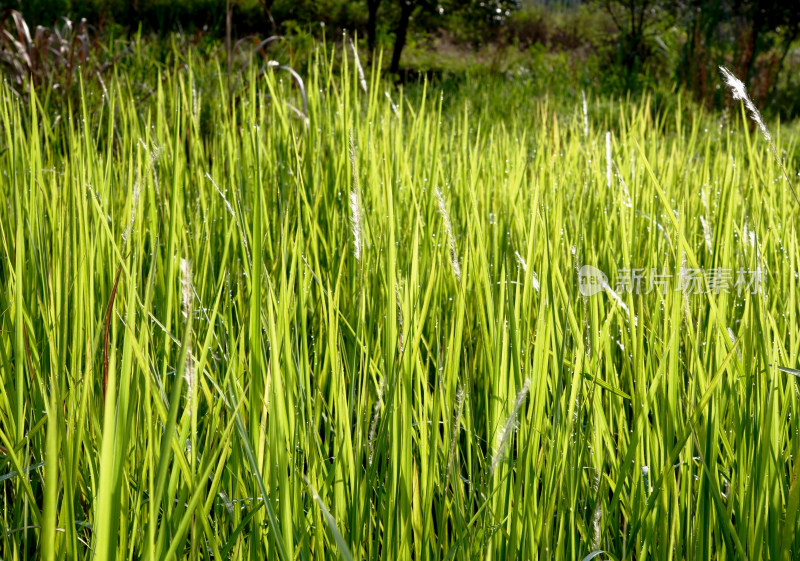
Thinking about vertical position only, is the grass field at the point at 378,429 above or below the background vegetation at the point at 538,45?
below

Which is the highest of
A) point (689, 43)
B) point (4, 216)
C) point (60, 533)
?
point (689, 43)

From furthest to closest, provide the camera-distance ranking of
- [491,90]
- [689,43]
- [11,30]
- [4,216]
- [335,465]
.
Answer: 1. [689,43]
2. [491,90]
3. [11,30]
4. [4,216]
5. [335,465]

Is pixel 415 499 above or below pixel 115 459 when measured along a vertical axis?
below

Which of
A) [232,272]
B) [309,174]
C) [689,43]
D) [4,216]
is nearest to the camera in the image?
[232,272]

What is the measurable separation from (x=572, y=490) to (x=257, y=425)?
341 millimetres

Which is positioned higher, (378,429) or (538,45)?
(538,45)

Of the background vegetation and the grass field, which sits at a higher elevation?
the background vegetation

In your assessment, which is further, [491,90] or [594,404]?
[491,90]

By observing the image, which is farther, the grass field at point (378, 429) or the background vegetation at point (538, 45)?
the background vegetation at point (538, 45)

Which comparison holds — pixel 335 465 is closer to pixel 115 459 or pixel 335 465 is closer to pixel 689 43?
pixel 115 459

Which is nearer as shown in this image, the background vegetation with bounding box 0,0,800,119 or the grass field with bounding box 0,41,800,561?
the grass field with bounding box 0,41,800,561

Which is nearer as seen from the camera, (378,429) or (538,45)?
(378,429)

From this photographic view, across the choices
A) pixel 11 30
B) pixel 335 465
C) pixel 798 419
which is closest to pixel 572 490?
pixel 335 465

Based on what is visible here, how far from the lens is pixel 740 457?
776 mm
